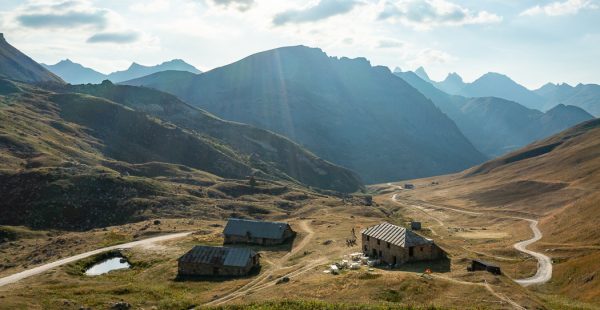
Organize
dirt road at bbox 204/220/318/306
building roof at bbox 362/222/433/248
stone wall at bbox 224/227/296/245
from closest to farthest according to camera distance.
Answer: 1. dirt road at bbox 204/220/318/306
2. building roof at bbox 362/222/433/248
3. stone wall at bbox 224/227/296/245

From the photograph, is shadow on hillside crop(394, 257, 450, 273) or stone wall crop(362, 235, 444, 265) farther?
stone wall crop(362, 235, 444, 265)

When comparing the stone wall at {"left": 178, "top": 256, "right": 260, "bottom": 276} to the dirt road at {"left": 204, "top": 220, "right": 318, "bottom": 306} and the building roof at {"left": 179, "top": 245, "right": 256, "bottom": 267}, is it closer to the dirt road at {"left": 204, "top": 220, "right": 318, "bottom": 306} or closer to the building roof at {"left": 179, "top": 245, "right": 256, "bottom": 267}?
the building roof at {"left": 179, "top": 245, "right": 256, "bottom": 267}

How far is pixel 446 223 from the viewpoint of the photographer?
17488cm

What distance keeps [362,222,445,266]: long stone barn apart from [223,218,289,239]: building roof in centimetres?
2977

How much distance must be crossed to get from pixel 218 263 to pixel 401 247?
30.4 meters

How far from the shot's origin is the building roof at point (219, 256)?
7775 centimetres

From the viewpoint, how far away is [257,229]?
103 m

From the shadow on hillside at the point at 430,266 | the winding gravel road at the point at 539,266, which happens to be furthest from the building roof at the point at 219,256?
the winding gravel road at the point at 539,266

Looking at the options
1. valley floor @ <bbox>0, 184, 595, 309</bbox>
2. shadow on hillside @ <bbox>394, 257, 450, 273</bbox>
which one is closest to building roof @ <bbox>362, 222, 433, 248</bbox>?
shadow on hillside @ <bbox>394, 257, 450, 273</bbox>

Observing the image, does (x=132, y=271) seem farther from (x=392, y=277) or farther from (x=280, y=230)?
(x=392, y=277)

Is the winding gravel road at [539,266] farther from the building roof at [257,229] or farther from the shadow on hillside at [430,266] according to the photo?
the building roof at [257,229]

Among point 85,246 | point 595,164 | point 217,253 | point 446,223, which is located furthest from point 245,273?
point 595,164

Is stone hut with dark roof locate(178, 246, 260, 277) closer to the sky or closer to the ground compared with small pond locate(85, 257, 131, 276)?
closer to the sky

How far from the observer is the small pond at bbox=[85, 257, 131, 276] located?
275 feet
